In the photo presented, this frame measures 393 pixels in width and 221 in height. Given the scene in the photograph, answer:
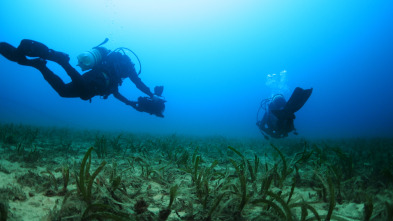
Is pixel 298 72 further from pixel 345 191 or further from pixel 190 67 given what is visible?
pixel 345 191

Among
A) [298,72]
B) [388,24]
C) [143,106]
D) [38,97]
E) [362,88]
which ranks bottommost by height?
[143,106]

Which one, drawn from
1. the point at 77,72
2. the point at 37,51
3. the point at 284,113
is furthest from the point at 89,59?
the point at 284,113

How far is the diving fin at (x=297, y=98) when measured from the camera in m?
6.13

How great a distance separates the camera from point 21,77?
394ft

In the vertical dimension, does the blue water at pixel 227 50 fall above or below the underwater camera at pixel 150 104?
above

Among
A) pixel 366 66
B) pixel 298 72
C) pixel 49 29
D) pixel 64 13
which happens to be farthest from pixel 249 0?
pixel 49 29

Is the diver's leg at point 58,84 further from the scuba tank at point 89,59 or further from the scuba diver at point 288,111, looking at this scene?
the scuba diver at point 288,111

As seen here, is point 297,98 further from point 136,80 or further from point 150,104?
point 136,80

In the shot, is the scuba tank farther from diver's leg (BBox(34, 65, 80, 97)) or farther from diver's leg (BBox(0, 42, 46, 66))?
diver's leg (BBox(0, 42, 46, 66))

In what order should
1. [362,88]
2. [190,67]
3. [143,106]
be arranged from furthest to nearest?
[190,67] < [362,88] < [143,106]

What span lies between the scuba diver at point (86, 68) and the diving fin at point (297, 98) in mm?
4021

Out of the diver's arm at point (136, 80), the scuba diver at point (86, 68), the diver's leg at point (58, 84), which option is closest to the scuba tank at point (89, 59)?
the scuba diver at point (86, 68)

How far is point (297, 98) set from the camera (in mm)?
6242

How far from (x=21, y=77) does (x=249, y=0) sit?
130913 millimetres
